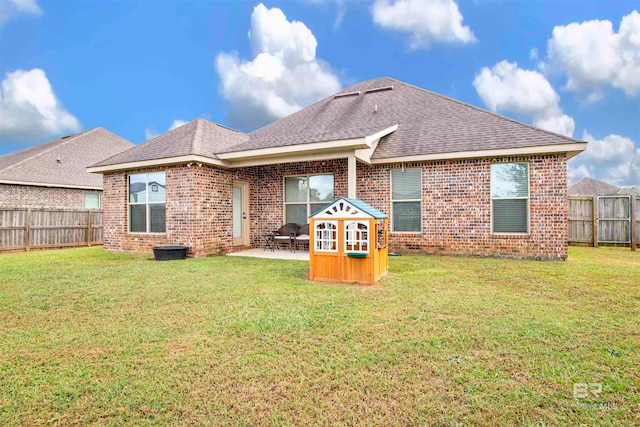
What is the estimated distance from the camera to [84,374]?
2684 mm

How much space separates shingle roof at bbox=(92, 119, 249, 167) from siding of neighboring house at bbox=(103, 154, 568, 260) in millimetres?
480

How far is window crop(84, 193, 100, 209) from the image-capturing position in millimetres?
16406

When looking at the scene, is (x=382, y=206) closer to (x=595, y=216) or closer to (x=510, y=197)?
(x=510, y=197)

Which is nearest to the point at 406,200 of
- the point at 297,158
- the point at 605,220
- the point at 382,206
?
the point at 382,206

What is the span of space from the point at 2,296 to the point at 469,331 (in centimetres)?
688

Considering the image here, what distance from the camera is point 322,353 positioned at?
3.00 meters

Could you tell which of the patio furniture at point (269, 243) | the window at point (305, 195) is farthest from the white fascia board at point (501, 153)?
the patio furniture at point (269, 243)

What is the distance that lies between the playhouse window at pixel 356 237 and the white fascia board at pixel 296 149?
2796mm

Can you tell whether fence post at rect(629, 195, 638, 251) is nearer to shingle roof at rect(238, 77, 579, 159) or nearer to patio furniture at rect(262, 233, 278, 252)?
shingle roof at rect(238, 77, 579, 159)

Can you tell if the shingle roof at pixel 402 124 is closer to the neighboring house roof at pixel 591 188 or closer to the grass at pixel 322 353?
the grass at pixel 322 353

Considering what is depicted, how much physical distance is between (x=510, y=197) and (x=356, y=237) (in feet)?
16.9

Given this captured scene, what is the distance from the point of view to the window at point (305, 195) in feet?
34.1

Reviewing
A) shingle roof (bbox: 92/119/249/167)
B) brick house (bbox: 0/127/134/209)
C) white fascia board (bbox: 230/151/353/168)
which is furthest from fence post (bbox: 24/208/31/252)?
white fascia board (bbox: 230/151/353/168)

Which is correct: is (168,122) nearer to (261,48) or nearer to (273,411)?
(261,48)
